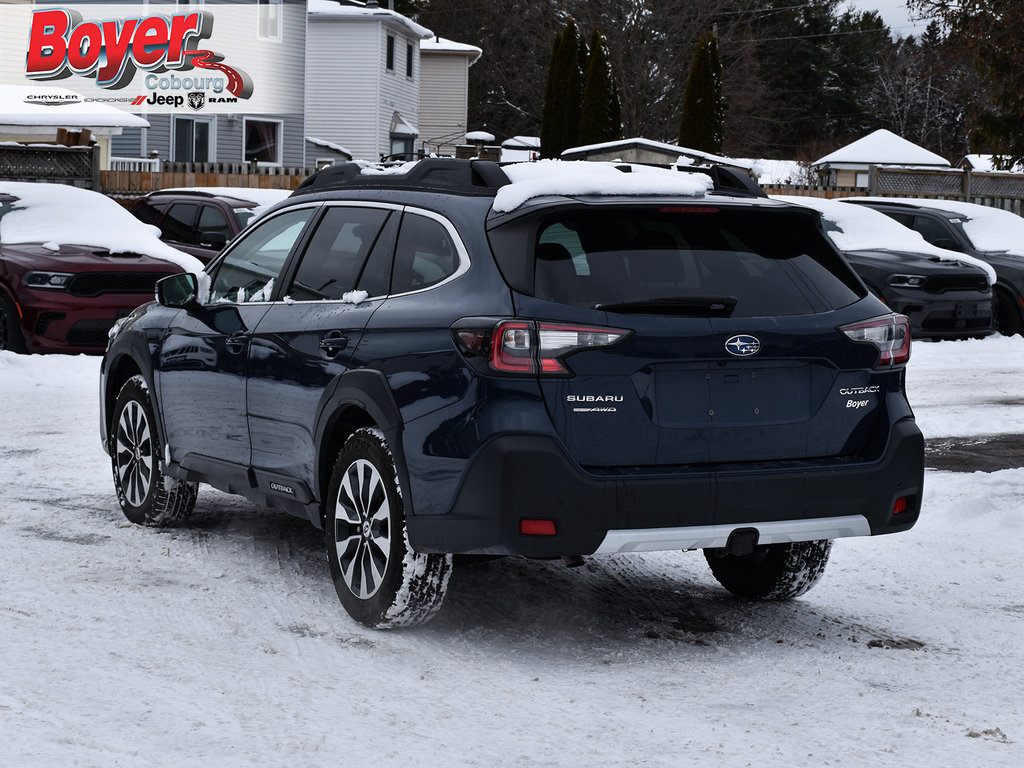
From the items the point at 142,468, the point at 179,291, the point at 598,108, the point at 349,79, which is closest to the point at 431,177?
the point at 179,291

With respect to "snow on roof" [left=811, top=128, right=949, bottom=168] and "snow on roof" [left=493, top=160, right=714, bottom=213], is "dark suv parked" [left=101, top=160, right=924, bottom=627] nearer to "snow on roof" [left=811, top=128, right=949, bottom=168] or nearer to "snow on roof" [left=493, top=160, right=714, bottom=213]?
"snow on roof" [left=493, top=160, right=714, bottom=213]

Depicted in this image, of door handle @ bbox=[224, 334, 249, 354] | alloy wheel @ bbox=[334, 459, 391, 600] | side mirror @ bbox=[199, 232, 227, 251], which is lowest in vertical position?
side mirror @ bbox=[199, 232, 227, 251]

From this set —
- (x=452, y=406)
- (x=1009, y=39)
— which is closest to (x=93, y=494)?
(x=452, y=406)

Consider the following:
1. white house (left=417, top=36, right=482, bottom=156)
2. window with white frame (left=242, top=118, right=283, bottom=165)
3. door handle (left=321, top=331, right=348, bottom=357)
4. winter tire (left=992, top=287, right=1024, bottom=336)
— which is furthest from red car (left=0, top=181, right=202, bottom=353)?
white house (left=417, top=36, right=482, bottom=156)

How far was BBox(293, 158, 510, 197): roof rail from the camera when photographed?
5824 mm

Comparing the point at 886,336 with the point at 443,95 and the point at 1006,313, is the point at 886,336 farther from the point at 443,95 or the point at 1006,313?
the point at 443,95

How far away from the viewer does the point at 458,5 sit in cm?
7600

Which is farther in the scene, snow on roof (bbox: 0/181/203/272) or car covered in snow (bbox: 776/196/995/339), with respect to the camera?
car covered in snow (bbox: 776/196/995/339)

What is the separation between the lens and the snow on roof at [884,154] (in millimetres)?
48656

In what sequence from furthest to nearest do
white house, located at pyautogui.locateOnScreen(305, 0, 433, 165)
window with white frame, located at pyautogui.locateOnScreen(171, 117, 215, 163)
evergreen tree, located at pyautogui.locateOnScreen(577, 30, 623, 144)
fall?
white house, located at pyautogui.locateOnScreen(305, 0, 433, 165), evergreen tree, located at pyautogui.locateOnScreen(577, 30, 623, 144), window with white frame, located at pyautogui.locateOnScreen(171, 117, 215, 163)

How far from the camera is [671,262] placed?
17.8ft

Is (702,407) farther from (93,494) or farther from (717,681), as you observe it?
(93,494)

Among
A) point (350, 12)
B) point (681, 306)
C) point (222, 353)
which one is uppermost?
point (350, 12)

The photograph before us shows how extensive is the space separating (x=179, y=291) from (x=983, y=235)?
15.7 metres
